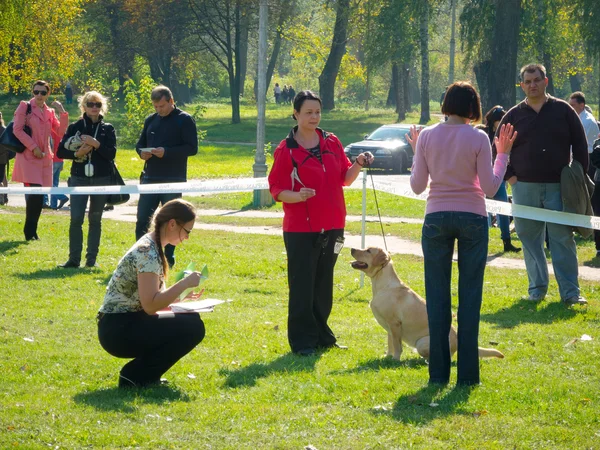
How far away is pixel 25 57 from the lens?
42312 millimetres

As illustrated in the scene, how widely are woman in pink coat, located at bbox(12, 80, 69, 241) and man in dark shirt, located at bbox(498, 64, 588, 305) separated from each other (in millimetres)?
6929

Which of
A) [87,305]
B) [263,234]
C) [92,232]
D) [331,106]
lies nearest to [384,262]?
[87,305]

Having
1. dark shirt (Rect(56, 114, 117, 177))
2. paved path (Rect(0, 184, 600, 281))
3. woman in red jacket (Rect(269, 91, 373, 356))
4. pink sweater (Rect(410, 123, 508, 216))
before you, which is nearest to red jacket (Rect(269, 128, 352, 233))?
woman in red jacket (Rect(269, 91, 373, 356))

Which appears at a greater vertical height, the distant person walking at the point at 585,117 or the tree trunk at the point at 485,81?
the tree trunk at the point at 485,81

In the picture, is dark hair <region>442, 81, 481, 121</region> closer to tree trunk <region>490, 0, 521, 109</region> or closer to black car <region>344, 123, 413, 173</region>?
black car <region>344, 123, 413, 173</region>

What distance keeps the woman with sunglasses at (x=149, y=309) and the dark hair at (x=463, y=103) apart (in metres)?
1.83

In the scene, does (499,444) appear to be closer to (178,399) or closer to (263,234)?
(178,399)

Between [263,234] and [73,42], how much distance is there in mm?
32948

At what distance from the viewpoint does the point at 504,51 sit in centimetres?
2830

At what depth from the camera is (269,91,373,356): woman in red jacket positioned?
7.29 metres

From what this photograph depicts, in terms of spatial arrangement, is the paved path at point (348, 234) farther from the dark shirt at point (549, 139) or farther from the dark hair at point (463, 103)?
the dark hair at point (463, 103)

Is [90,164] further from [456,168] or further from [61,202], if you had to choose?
[61,202]

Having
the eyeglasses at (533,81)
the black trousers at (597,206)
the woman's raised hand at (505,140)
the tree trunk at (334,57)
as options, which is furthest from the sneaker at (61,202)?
the tree trunk at (334,57)

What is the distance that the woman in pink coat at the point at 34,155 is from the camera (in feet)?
42.7
